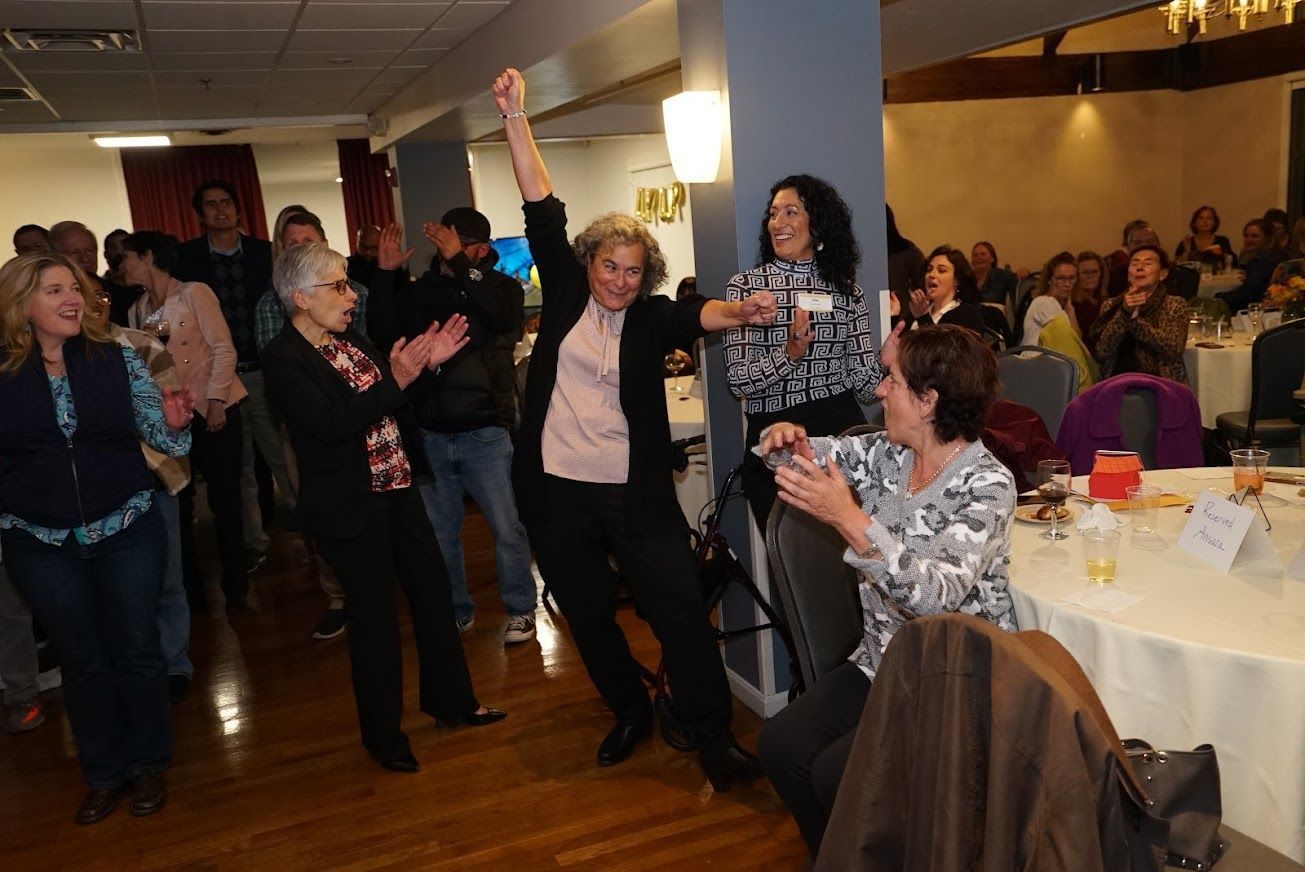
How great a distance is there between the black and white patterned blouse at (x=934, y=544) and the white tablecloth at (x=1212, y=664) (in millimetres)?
135

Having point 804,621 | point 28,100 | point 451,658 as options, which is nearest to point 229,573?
point 451,658

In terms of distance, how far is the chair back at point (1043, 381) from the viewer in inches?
168

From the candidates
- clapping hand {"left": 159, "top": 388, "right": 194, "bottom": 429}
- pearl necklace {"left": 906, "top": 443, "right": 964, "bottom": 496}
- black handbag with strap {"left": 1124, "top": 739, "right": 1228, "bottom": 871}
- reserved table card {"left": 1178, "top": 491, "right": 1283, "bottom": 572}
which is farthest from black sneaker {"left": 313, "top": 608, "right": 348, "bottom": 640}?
black handbag with strap {"left": 1124, "top": 739, "right": 1228, "bottom": 871}

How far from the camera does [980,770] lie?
59.1 inches

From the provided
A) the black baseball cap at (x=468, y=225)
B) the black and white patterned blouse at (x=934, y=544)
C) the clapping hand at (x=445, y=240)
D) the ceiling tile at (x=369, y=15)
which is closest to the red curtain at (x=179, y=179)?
the ceiling tile at (x=369, y=15)

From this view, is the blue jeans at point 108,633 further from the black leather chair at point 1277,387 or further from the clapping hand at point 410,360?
the black leather chair at point 1277,387

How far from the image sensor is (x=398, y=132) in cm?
880

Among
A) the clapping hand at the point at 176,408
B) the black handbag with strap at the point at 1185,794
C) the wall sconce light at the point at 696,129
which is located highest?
the wall sconce light at the point at 696,129

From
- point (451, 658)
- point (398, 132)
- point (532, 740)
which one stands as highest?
point (398, 132)

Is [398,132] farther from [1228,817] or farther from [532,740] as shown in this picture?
[1228,817]

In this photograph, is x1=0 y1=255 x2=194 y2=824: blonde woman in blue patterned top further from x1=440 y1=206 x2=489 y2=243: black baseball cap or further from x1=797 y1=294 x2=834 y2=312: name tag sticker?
x1=797 y1=294 x2=834 y2=312: name tag sticker

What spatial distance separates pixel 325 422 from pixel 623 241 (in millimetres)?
1024

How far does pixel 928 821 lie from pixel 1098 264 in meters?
6.39

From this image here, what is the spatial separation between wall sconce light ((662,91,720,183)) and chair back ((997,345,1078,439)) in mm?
1542
